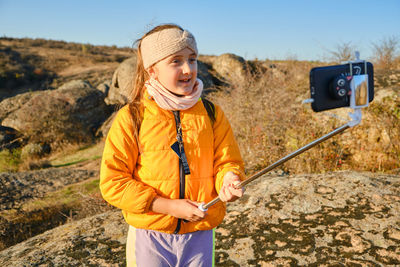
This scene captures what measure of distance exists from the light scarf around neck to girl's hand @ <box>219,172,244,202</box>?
0.44 meters

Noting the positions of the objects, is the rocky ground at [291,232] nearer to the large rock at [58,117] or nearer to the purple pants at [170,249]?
the purple pants at [170,249]

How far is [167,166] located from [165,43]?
63 cm

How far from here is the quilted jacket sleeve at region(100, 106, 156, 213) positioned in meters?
1.43

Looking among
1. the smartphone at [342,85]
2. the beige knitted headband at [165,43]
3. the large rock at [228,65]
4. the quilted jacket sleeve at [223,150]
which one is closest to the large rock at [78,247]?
the quilted jacket sleeve at [223,150]

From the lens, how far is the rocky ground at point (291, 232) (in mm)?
1997

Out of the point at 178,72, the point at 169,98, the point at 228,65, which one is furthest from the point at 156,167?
the point at 228,65

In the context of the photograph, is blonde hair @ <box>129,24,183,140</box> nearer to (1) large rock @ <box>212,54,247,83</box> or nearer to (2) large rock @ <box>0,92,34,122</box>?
(1) large rock @ <box>212,54,247,83</box>

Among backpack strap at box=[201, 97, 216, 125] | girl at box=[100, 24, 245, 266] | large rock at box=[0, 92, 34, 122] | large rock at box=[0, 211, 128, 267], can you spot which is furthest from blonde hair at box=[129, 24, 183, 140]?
large rock at box=[0, 92, 34, 122]

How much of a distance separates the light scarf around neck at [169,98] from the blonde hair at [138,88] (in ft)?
0.36

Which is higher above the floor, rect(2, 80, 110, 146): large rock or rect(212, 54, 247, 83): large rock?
rect(212, 54, 247, 83): large rock

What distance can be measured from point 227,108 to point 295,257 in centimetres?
540

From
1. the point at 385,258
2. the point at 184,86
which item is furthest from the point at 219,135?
the point at 385,258

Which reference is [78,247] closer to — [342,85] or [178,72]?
[178,72]

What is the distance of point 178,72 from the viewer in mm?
1537
